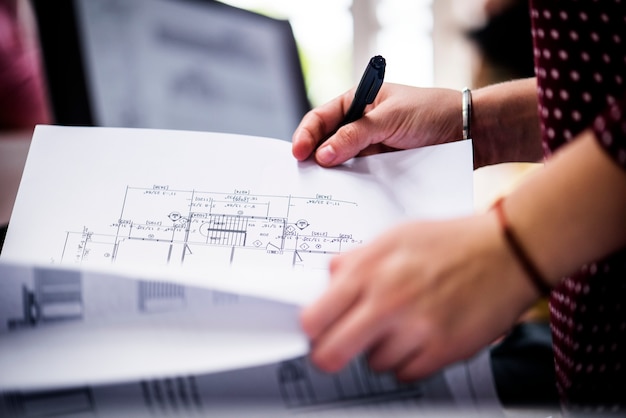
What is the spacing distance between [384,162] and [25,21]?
0.90m

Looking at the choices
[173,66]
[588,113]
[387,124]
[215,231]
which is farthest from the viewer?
[173,66]

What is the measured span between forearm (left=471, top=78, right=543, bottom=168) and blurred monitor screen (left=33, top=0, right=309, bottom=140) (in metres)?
0.66

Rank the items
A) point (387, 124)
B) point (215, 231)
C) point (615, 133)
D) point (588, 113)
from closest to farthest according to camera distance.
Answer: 1. point (615, 133)
2. point (588, 113)
3. point (215, 231)
4. point (387, 124)

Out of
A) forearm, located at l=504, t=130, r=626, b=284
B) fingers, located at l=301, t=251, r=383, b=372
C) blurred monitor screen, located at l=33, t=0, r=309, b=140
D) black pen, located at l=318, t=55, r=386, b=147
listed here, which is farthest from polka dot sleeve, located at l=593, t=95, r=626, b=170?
blurred monitor screen, located at l=33, t=0, r=309, b=140

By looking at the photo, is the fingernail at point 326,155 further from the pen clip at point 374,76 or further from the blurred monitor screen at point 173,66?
the blurred monitor screen at point 173,66

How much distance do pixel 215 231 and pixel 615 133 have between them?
0.36 m

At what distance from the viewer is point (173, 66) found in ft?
→ 3.87

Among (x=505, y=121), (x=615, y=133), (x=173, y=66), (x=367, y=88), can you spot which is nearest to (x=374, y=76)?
(x=367, y=88)

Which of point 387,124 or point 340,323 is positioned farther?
point 387,124

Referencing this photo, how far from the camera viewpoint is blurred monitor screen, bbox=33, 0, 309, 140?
3.22ft

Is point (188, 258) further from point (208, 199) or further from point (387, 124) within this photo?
point (387, 124)

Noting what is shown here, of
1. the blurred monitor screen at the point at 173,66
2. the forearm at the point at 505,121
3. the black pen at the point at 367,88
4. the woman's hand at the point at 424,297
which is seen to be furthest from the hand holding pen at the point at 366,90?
the blurred monitor screen at the point at 173,66

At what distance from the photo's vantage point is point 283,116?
129 centimetres

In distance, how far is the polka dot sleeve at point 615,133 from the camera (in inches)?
11.9
